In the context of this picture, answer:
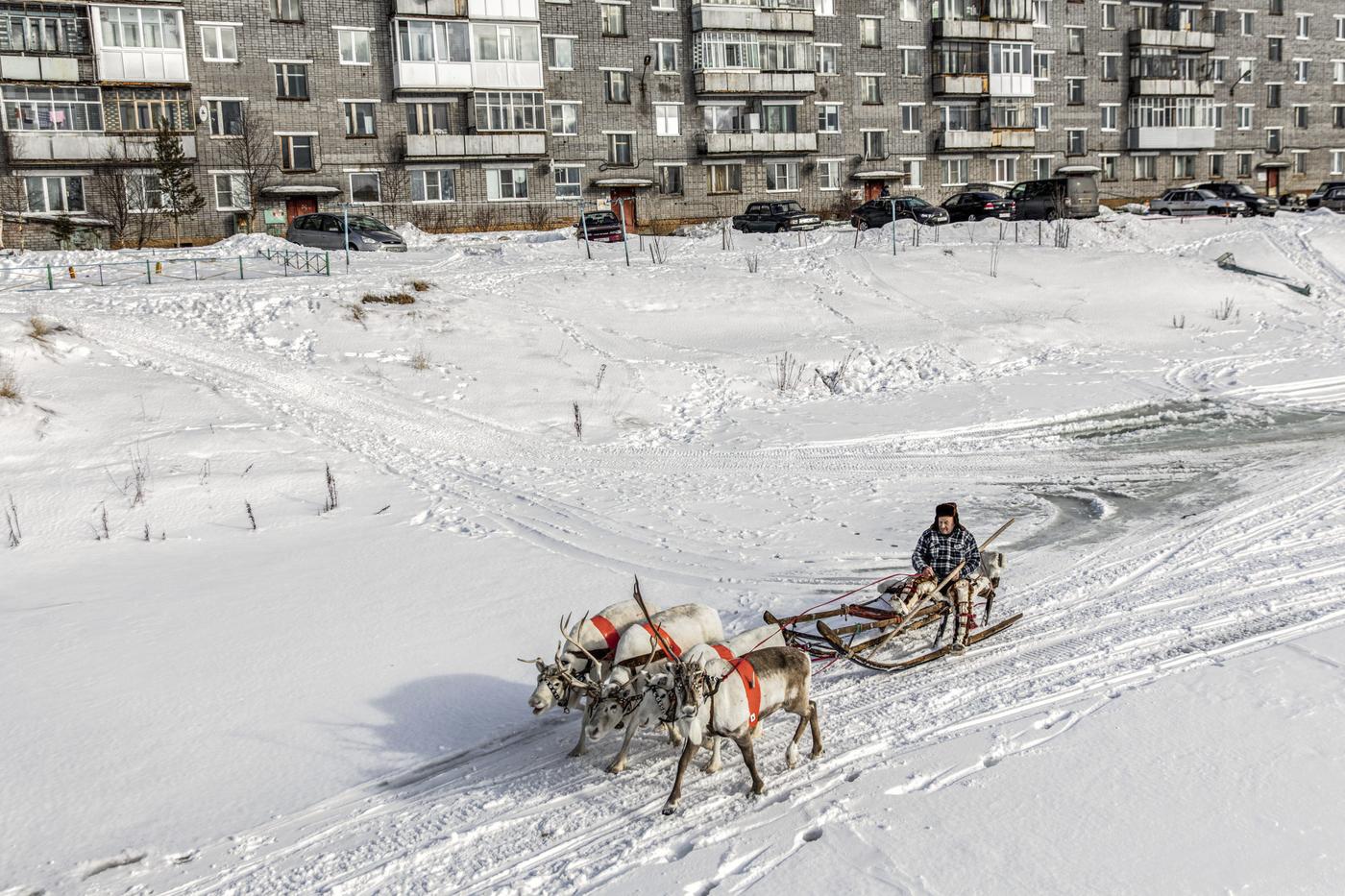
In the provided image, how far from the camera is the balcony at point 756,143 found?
1913 inches

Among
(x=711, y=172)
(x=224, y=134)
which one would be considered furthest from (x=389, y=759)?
(x=711, y=172)

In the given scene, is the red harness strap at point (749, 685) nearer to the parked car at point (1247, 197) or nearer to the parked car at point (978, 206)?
the parked car at point (978, 206)

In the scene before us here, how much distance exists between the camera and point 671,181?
160ft

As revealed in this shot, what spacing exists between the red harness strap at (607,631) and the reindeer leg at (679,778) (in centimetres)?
122

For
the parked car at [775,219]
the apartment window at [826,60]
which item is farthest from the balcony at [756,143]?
the parked car at [775,219]

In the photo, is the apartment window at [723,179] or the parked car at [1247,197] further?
the apartment window at [723,179]

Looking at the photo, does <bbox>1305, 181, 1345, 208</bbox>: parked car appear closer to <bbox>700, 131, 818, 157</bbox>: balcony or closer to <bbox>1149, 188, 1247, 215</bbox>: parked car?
<bbox>1149, 188, 1247, 215</bbox>: parked car

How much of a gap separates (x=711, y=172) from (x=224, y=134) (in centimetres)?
1868

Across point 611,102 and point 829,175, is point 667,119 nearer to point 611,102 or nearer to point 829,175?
point 611,102

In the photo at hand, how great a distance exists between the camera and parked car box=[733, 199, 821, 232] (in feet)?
128

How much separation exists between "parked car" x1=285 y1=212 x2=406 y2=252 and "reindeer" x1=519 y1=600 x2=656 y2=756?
26391 mm

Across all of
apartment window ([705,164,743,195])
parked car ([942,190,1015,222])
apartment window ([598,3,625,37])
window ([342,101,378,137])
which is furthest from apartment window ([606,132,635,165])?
parked car ([942,190,1015,222])

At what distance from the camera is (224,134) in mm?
42000

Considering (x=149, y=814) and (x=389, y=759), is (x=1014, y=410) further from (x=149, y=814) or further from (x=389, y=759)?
(x=149, y=814)
